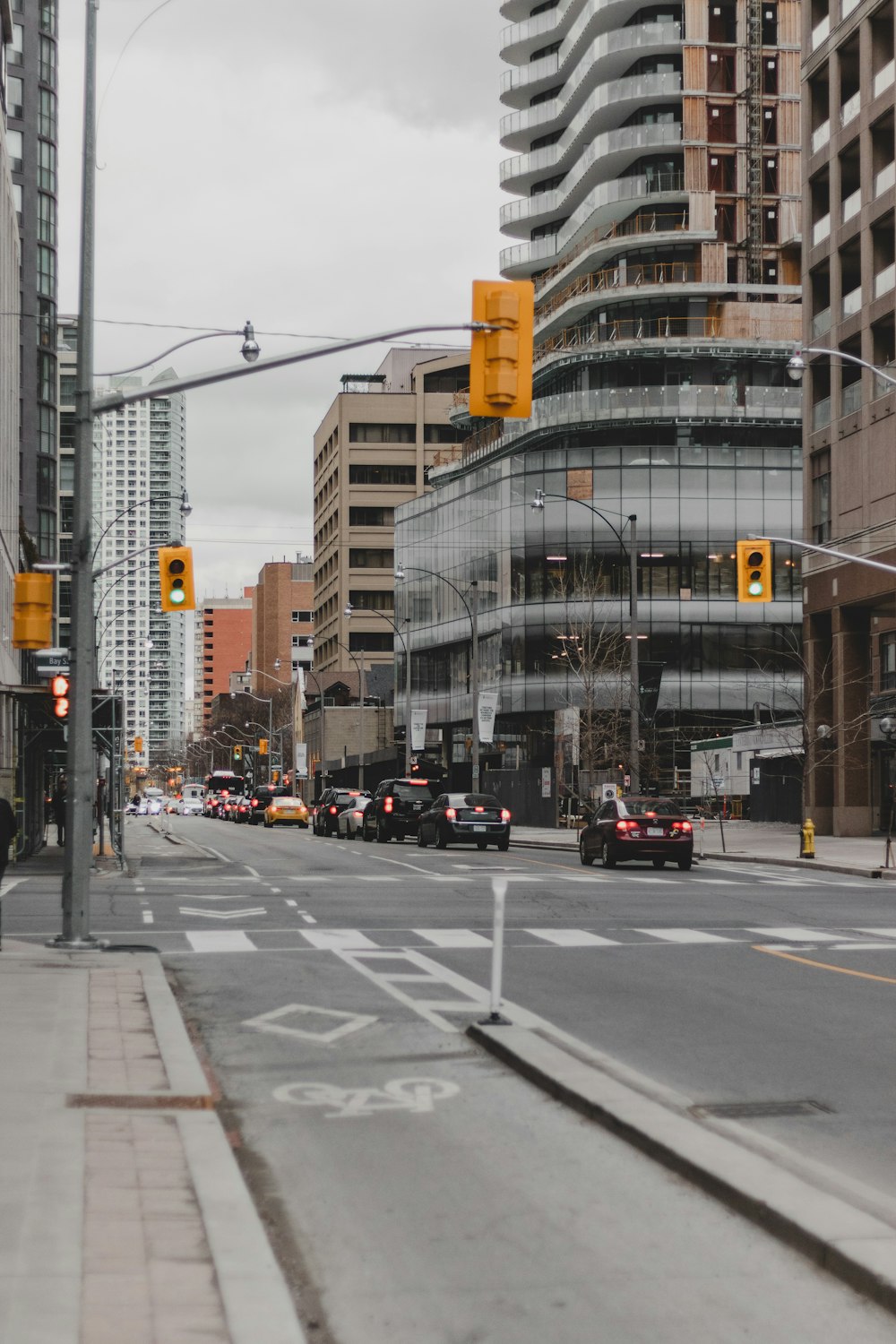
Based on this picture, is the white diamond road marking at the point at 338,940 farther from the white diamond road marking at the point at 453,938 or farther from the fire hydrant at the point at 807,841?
the fire hydrant at the point at 807,841

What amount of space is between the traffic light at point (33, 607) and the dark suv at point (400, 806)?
1187 inches

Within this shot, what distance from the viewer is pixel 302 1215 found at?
6684 mm

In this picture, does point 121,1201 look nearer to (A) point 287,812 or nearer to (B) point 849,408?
(B) point 849,408

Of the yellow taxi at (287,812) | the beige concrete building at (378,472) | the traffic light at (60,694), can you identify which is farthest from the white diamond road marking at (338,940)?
the beige concrete building at (378,472)

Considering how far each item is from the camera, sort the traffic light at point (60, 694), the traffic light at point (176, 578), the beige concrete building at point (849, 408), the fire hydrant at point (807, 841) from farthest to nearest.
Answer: the beige concrete building at point (849, 408) < the fire hydrant at point (807, 841) < the traffic light at point (176, 578) < the traffic light at point (60, 694)

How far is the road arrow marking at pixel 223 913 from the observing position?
2161 centimetres

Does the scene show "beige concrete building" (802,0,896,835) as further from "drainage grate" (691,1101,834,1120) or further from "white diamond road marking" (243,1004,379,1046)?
"drainage grate" (691,1101,834,1120)

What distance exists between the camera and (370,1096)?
9.28m

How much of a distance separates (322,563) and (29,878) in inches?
4505

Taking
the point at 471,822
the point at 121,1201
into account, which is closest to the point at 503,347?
the point at 121,1201

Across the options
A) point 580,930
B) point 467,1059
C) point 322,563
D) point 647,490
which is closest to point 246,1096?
point 467,1059

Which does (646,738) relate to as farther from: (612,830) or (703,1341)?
(703,1341)

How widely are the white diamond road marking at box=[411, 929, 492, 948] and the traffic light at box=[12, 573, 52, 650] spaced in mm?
5630

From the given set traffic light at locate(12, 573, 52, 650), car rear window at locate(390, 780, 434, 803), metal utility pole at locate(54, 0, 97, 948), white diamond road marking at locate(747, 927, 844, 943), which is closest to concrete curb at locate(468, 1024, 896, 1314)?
metal utility pole at locate(54, 0, 97, 948)
